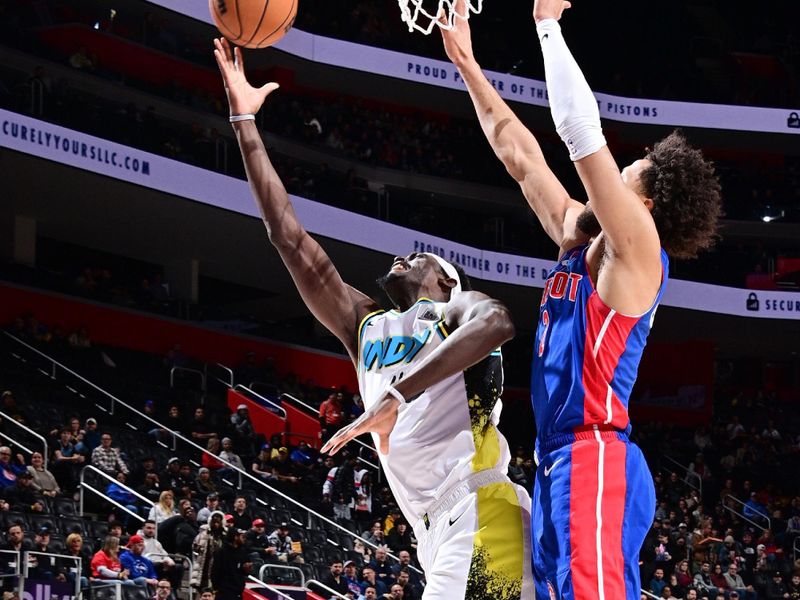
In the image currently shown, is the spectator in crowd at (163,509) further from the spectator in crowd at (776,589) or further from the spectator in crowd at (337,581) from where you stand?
the spectator in crowd at (776,589)

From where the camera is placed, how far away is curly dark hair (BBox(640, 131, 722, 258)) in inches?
119

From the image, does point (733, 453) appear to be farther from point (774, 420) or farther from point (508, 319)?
point (508, 319)

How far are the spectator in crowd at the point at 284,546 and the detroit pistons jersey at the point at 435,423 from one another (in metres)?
9.36

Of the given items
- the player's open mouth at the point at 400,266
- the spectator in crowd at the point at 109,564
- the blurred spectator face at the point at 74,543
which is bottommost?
the spectator in crowd at the point at 109,564

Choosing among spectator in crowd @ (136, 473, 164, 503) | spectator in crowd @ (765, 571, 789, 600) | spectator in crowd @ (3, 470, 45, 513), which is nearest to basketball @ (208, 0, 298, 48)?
spectator in crowd @ (3, 470, 45, 513)

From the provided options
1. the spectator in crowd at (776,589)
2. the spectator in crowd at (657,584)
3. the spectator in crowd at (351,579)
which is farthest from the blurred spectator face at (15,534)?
the spectator in crowd at (776,589)

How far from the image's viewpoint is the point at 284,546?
13.0 m

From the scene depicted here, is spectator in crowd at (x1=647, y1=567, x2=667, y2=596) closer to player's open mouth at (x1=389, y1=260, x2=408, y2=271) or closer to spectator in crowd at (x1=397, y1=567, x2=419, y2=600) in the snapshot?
spectator in crowd at (x1=397, y1=567, x2=419, y2=600)

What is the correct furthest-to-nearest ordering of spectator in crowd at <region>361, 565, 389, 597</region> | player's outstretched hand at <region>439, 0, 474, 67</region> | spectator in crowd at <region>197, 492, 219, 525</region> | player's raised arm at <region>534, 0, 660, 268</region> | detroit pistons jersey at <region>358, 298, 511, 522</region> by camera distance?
spectator in crowd at <region>361, 565, 389, 597</region> < spectator in crowd at <region>197, 492, 219, 525</region> < player's outstretched hand at <region>439, 0, 474, 67</region> < detroit pistons jersey at <region>358, 298, 511, 522</region> < player's raised arm at <region>534, 0, 660, 268</region>

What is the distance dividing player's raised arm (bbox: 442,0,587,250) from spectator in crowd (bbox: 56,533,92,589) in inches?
281

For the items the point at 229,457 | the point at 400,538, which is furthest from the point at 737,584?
the point at 229,457

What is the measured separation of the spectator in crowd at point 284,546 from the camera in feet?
41.8

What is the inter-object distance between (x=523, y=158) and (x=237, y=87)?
1011 millimetres

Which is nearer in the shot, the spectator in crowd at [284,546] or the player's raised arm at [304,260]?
the player's raised arm at [304,260]
